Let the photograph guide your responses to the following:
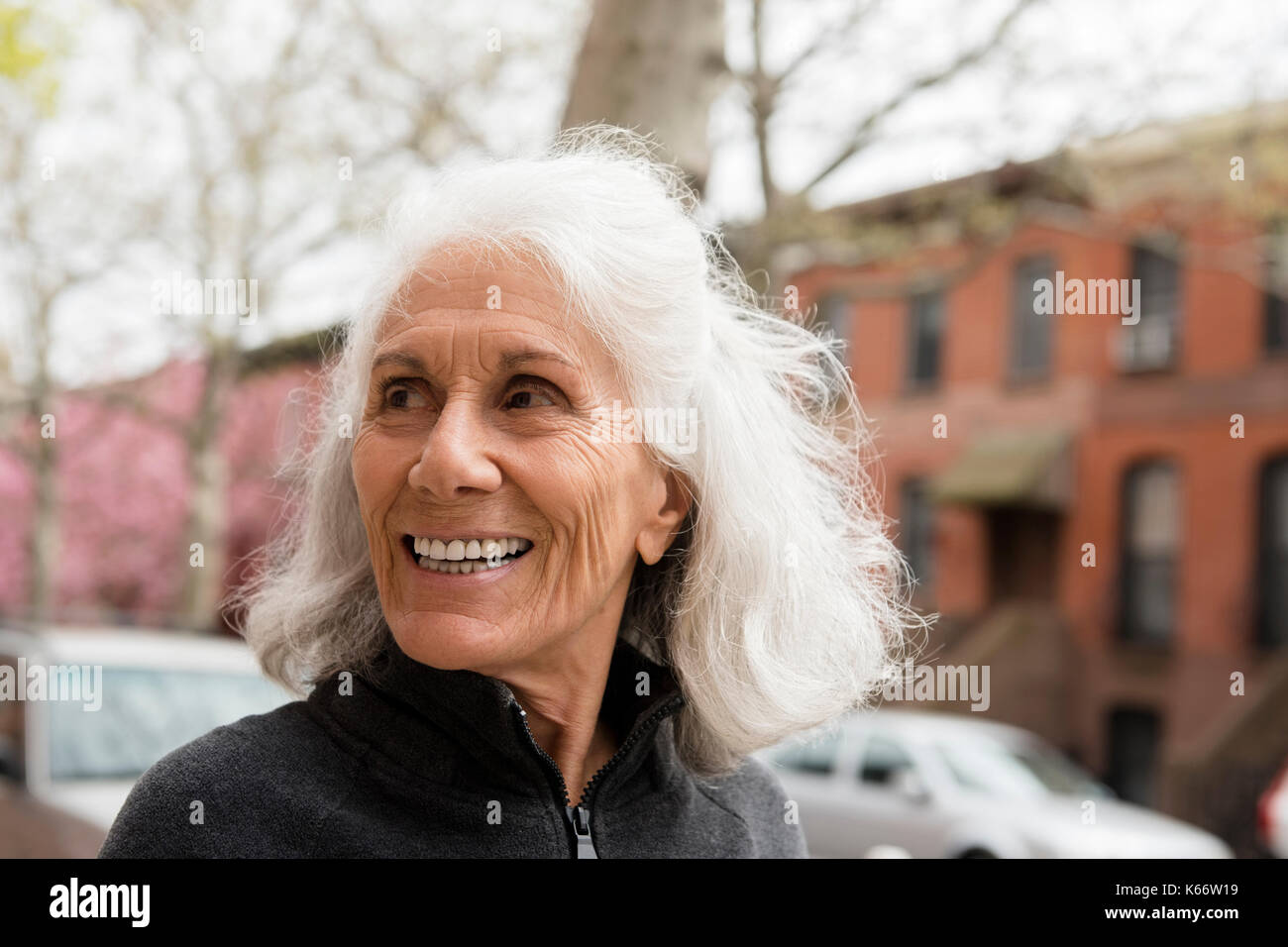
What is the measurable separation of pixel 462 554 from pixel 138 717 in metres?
4.42

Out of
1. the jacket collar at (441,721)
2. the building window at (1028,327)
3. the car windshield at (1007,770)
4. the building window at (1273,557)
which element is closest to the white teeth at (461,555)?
the jacket collar at (441,721)

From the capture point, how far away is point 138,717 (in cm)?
573

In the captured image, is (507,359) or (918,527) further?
(918,527)

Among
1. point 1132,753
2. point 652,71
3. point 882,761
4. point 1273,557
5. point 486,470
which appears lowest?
point 1132,753

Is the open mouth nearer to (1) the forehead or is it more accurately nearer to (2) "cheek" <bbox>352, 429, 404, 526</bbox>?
(2) "cheek" <bbox>352, 429, 404, 526</bbox>

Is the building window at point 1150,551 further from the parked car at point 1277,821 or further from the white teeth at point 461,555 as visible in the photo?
the white teeth at point 461,555

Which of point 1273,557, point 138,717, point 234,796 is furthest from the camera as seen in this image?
point 1273,557

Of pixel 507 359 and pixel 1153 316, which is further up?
pixel 1153 316

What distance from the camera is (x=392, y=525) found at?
189cm

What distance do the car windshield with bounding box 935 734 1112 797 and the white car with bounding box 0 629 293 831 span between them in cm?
541

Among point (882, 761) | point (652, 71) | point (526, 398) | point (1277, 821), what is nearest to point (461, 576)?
point (526, 398)

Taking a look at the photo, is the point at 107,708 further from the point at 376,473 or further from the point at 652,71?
the point at 376,473

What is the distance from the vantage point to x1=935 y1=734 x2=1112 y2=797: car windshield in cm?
966
